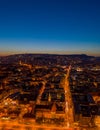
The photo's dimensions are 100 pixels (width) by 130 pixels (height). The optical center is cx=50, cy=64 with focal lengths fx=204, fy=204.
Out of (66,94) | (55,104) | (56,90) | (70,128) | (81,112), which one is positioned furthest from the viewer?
(56,90)

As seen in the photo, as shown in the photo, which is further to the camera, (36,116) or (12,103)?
(12,103)

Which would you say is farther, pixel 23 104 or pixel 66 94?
pixel 66 94

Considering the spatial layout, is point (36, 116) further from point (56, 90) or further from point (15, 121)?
point (56, 90)

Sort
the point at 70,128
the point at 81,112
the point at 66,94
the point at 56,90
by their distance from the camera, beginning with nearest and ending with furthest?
the point at 70,128 → the point at 81,112 → the point at 66,94 → the point at 56,90

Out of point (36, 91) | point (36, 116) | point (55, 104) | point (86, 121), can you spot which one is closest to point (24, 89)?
point (36, 91)

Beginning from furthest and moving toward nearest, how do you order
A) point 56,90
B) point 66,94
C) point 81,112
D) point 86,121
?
point 56,90 → point 66,94 → point 81,112 → point 86,121

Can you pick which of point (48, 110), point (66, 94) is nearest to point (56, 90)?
point (66, 94)

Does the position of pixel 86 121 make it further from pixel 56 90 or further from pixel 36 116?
pixel 56 90

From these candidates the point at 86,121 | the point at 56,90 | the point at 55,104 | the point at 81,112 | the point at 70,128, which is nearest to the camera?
the point at 70,128
